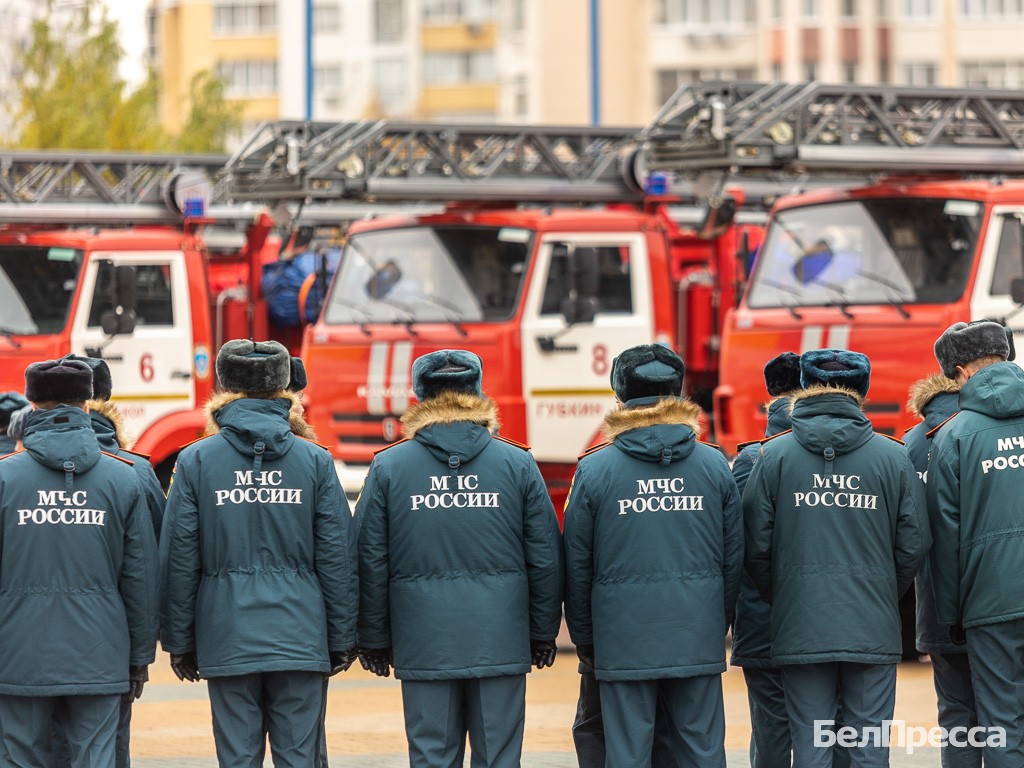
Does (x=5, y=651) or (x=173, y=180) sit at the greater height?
(x=173, y=180)

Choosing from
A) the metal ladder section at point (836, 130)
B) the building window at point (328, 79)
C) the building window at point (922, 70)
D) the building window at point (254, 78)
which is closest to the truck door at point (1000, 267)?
the metal ladder section at point (836, 130)

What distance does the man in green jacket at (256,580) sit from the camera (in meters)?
6.61

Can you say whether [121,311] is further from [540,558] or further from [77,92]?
[77,92]

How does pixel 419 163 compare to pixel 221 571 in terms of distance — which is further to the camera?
pixel 419 163

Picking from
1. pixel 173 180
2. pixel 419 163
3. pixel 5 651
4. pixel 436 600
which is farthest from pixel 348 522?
pixel 173 180

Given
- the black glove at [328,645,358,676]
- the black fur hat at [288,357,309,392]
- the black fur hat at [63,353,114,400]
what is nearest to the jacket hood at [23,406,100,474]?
the black fur hat at [63,353,114,400]

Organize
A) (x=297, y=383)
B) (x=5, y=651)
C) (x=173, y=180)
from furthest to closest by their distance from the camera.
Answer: (x=173, y=180)
(x=297, y=383)
(x=5, y=651)

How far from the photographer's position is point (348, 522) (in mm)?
6809

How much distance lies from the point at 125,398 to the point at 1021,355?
6442 millimetres

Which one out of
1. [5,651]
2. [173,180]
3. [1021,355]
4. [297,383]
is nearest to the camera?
[5,651]

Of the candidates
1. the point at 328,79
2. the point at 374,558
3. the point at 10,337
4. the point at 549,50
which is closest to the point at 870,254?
the point at 374,558

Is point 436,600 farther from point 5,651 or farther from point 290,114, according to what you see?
point 290,114

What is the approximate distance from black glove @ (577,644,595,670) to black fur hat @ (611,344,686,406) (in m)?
0.93

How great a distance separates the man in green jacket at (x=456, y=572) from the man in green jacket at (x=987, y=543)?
1564mm
